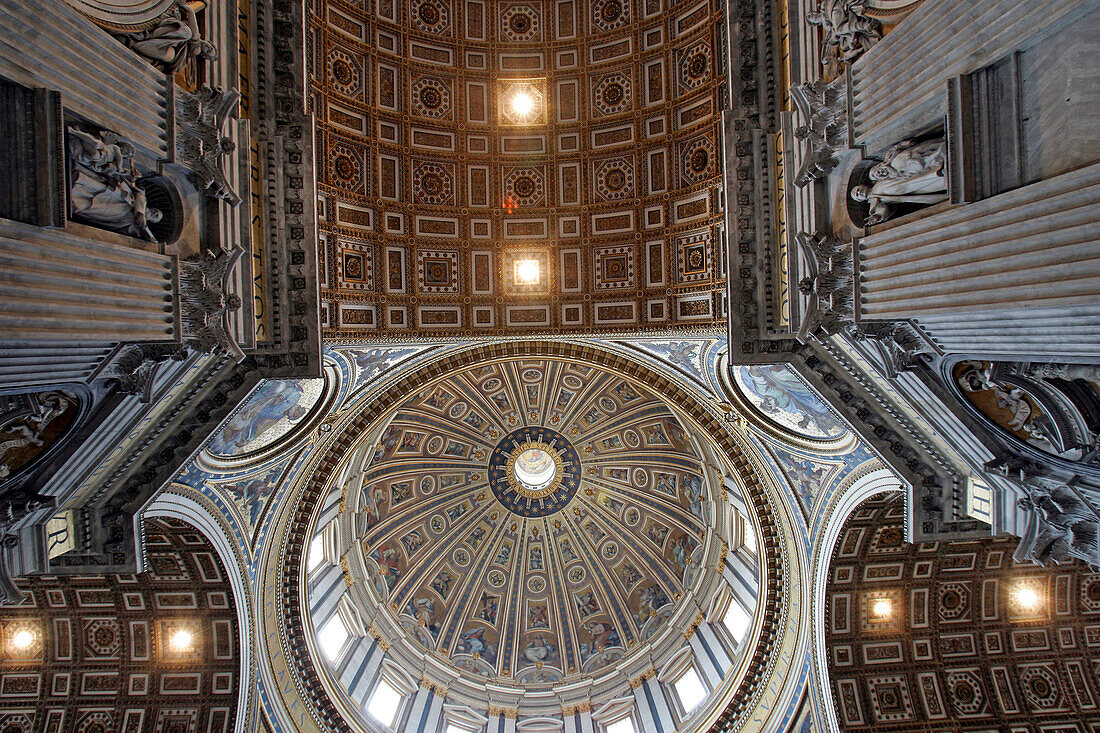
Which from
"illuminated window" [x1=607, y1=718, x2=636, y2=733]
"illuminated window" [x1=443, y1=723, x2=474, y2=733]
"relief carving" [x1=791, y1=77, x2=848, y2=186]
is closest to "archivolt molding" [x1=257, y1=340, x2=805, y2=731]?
"illuminated window" [x1=607, y1=718, x2=636, y2=733]

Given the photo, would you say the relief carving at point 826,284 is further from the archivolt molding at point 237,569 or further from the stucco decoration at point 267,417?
the archivolt molding at point 237,569

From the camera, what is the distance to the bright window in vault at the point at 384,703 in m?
20.5

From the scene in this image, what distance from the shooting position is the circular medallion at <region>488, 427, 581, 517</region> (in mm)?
26500

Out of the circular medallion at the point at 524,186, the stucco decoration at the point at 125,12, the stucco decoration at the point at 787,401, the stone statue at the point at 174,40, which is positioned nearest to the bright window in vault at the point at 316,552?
the circular medallion at the point at 524,186

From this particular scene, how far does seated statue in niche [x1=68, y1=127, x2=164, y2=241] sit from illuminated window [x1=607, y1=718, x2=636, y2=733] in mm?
21520

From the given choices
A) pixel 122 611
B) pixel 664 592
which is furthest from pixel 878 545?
pixel 122 611

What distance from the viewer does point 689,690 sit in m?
21.3

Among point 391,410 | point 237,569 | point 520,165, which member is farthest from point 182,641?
point 520,165

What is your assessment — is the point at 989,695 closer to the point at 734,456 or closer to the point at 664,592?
the point at 734,456

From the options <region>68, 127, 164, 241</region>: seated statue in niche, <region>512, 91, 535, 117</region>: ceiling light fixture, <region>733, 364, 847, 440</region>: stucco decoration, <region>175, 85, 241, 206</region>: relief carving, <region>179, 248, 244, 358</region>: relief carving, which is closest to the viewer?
<region>68, 127, 164, 241</region>: seated statue in niche

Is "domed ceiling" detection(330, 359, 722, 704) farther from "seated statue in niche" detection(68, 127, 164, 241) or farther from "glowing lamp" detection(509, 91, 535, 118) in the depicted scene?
"seated statue in niche" detection(68, 127, 164, 241)

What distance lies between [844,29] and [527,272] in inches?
387

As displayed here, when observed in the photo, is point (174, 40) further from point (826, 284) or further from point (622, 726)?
point (622, 726)

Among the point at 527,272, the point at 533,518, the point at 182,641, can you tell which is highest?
the point at 527,272
